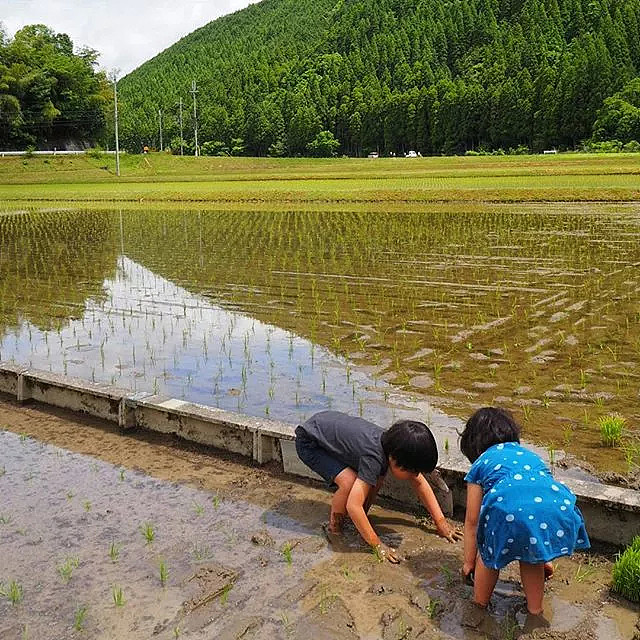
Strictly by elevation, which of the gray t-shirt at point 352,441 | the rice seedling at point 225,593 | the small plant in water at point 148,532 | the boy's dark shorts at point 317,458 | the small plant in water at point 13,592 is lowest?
the small plant in water at point 148,532

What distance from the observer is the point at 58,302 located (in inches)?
423

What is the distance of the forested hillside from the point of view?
75.2 meters

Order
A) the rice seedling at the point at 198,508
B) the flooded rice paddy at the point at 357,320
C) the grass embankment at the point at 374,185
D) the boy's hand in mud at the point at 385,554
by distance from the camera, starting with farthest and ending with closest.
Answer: the grass embankment at the point at 374,185 < the flooded rice paddy at the point at 357,320 < the rice seedling at the point at 198,508 < the boy's hand in mud at the point at 385,554

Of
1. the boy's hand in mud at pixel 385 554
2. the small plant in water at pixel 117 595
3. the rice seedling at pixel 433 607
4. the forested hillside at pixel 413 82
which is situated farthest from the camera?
the forested hillside at pixel 413 82

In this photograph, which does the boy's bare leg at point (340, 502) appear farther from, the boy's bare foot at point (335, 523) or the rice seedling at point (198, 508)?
the rice seedling at point (198, 508)

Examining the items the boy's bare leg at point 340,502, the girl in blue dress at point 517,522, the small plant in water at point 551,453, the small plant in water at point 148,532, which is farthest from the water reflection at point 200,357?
the girl in blue dress at point 517,522

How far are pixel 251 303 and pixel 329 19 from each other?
526 feet

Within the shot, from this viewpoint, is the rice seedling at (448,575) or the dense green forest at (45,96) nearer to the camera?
the rice seedling at (448,575)

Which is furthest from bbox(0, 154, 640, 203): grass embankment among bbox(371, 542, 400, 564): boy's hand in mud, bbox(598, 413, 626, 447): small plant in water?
bbox(371, 542, 400, 564): boy's hand in mud

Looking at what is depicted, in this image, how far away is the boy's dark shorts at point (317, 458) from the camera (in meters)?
4.01

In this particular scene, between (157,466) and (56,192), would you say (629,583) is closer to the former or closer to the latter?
(157,466)

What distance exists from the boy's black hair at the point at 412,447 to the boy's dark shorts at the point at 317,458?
1.48ft

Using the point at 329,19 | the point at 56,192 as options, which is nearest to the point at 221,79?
the point at 329,19

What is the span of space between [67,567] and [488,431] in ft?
6.96
